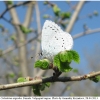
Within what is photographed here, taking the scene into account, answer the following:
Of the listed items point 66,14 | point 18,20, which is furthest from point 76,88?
point 66,14

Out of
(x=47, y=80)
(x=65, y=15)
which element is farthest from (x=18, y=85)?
(x=65, y=15)

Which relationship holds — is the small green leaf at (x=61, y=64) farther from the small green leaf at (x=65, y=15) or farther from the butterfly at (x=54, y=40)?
the small green leaf at (x=65, y=15)

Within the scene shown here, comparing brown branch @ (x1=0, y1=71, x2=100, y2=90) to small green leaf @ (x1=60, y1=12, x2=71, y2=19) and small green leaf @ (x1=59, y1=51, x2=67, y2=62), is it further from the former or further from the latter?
small green leaf @ (x1=60, y1=12, x2=71, y2=19)

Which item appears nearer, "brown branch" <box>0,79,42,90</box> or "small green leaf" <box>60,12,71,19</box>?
"brown branch" <box>0,79,42,90</box>

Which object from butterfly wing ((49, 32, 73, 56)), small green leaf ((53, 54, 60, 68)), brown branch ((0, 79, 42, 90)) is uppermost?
butterfly wing ((49, 32, 73, 56))

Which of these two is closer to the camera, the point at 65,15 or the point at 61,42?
the point at 61,42

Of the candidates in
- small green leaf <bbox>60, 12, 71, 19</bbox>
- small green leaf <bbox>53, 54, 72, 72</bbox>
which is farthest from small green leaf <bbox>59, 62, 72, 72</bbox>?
small green leaf <bbox>60, 12, 71, 19</bbox>

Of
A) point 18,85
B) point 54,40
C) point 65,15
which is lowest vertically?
point 18,85

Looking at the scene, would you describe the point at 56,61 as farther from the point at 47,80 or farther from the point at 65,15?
the point at 65,15

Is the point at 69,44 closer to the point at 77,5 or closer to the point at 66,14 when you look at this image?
the point at 66,14

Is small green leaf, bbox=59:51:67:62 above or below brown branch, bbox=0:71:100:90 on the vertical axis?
above

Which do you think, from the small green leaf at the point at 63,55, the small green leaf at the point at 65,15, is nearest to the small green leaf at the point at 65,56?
the small green leaf at the point at 63,55
